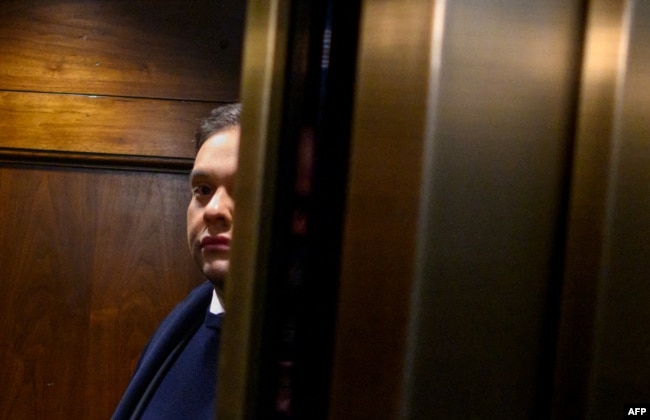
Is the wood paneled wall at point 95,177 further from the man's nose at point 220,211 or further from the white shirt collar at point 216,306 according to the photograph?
the man's nose at point 220,211

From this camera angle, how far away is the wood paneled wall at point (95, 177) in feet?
3.84

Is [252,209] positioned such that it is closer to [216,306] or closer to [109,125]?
[216,306]

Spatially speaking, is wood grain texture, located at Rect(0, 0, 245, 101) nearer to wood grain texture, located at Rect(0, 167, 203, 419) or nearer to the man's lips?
wood grain texture, located at Rect(0, 167, 203, 419)

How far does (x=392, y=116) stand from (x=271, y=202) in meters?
0.07

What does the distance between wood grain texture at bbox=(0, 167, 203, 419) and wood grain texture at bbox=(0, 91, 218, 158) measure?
0.21 feet

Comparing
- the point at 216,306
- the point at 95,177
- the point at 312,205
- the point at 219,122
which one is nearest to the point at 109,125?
the point at 95,177

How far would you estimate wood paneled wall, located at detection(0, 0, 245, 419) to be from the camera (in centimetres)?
117

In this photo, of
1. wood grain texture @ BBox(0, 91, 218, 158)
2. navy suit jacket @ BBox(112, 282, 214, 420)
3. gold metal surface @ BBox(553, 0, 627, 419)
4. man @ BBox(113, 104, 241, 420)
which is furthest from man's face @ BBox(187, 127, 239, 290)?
gold metal surface @ BBox(553, 0, 627, 419)

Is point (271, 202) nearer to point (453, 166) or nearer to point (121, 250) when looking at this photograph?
point (453, 166)

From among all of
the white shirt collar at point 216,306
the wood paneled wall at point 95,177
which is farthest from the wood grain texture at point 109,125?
the white shirt collar at point 216,306

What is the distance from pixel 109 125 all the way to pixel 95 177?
13 centimetres

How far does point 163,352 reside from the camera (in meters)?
0.81

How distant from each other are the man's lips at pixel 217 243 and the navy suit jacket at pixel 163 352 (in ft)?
0.60

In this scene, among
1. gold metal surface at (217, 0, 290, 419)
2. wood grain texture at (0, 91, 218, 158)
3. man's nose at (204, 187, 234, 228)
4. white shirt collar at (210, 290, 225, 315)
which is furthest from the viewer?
wood grain texture at (0, 91, 218, 158)
